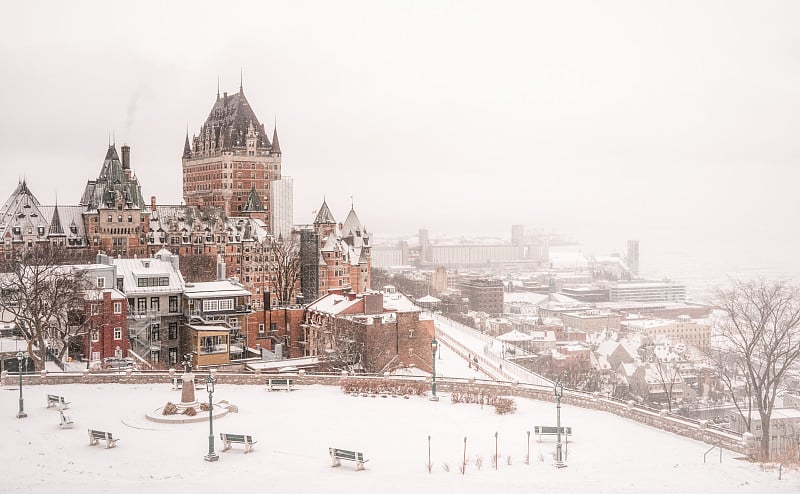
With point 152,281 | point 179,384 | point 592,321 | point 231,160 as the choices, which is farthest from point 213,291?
point 592,321

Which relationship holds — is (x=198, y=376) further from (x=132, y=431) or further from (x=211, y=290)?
(x=211, y=290)

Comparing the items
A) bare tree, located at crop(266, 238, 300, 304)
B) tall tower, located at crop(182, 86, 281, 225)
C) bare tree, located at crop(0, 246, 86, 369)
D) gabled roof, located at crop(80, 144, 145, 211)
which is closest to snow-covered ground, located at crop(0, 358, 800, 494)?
bare tree, located at crop(0, 246, 86, 369)

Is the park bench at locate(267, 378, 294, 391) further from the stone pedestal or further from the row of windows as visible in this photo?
the row of windows

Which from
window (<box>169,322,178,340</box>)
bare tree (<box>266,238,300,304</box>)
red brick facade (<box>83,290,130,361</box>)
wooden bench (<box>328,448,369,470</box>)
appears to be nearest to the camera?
wooden bench (<box>328,448,369,470</box>)

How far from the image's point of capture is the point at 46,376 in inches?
1041

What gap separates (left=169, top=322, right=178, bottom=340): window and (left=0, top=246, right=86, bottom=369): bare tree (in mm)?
5879

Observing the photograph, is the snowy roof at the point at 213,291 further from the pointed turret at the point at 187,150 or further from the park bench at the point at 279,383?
the pointed turret at the point at 187,150

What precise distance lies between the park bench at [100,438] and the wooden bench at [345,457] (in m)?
5.69

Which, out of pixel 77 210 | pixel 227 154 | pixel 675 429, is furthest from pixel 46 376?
pixel 227 154

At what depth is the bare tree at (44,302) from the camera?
99.6 feet

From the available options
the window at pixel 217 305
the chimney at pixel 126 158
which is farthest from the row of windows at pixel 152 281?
the chimney at pixel 126 158

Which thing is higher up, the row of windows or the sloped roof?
the sloped roof

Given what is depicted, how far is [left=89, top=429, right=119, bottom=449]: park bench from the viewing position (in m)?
18.9

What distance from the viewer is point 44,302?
3397 centimetres
